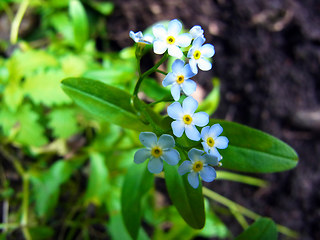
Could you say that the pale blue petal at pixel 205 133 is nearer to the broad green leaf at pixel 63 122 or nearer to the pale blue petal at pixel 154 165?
the pale blue petal at pixel 154 165

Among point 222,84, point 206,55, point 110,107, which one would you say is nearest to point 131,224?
point 110,107

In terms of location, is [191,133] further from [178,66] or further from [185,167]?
[178,66]

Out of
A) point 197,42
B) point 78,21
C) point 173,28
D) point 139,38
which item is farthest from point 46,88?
point 197,42

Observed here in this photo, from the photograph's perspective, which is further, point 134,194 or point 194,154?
point 134,194

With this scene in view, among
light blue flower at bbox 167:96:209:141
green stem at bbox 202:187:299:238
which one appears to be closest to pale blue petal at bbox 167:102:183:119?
light blue flower at bbox 167:96:209:141

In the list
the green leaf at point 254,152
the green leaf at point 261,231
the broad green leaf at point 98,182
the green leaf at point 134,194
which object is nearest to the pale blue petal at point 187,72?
the green leaf at point 254,152

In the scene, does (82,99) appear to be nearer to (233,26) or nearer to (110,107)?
(110,107)

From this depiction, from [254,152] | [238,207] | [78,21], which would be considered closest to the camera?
[254,152]
